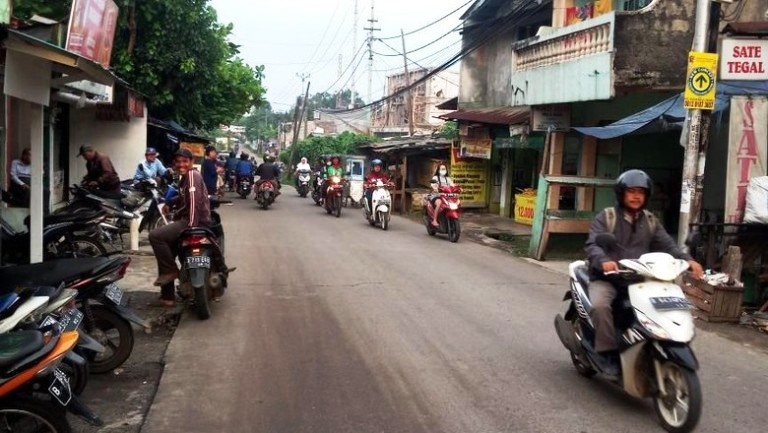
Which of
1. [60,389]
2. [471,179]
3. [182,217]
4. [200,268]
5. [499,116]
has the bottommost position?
[60,389]

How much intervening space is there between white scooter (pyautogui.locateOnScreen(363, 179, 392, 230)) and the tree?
5929 millimetres

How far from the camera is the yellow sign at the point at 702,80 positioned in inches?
313

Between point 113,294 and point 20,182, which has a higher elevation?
point 20,182

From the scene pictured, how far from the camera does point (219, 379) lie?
16.2ft

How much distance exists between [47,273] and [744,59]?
27.9 ft

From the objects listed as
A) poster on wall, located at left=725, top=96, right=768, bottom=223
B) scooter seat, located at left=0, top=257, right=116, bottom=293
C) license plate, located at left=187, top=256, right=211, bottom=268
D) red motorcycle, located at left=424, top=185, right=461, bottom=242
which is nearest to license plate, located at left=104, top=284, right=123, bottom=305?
scooter seat, located at left=0, top=257, right=116, bottom=293

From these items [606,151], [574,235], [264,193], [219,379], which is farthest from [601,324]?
[264,193]

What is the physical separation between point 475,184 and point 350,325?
50.4ft

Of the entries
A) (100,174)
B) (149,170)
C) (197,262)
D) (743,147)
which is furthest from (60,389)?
(149,170)

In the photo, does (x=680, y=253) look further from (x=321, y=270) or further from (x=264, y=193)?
(x=264, y=193)

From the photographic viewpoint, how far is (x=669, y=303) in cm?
411

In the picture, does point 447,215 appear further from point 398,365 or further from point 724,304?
point 398,365

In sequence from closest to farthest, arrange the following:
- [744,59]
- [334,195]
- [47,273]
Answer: [47,273] < [744,59] < [334,195]

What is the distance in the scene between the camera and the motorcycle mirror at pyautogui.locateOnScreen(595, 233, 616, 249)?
176 inches
